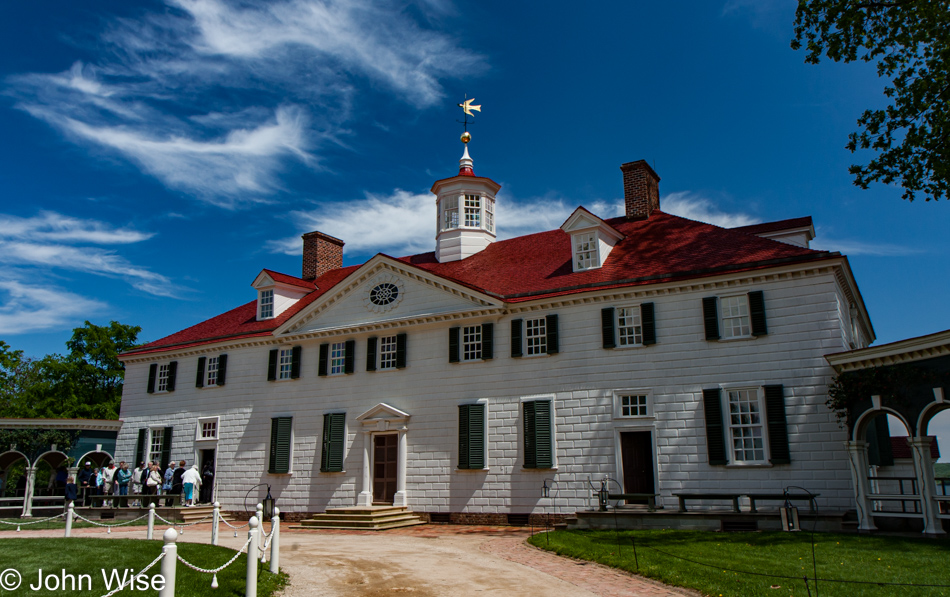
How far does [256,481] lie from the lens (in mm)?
26609

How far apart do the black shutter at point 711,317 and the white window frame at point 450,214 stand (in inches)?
482

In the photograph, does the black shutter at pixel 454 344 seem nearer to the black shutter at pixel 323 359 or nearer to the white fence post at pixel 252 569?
the black shutter at pixel 323 359

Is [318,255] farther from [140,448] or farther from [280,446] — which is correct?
[140,448]

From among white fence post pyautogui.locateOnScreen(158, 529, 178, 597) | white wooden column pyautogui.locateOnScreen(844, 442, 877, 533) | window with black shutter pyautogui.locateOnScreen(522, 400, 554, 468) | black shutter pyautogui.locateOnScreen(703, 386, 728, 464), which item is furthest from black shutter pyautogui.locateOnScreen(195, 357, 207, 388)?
white wooden column pyautogui.locateOnScreen(844, 442, 877, 533)

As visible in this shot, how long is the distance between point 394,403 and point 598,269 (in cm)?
825

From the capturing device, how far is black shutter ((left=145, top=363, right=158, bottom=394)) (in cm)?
3048

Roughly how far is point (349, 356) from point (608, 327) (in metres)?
9.71

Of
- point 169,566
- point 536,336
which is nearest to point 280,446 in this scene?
point 536,336

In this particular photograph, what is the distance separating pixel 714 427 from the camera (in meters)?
19.5

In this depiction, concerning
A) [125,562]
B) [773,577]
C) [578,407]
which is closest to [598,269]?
[578,407]

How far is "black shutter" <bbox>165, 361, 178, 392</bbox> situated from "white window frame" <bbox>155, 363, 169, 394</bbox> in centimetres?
19

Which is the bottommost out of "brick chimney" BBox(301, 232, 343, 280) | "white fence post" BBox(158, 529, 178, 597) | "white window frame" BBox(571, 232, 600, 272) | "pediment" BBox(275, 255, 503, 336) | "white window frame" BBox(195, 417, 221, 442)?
"white fence post" BBox(158, 529, 178, 597)

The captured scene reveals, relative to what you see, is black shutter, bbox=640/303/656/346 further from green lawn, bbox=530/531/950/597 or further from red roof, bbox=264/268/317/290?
red roof, bbox=264/268/317/290

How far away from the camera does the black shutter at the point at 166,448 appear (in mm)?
28969
